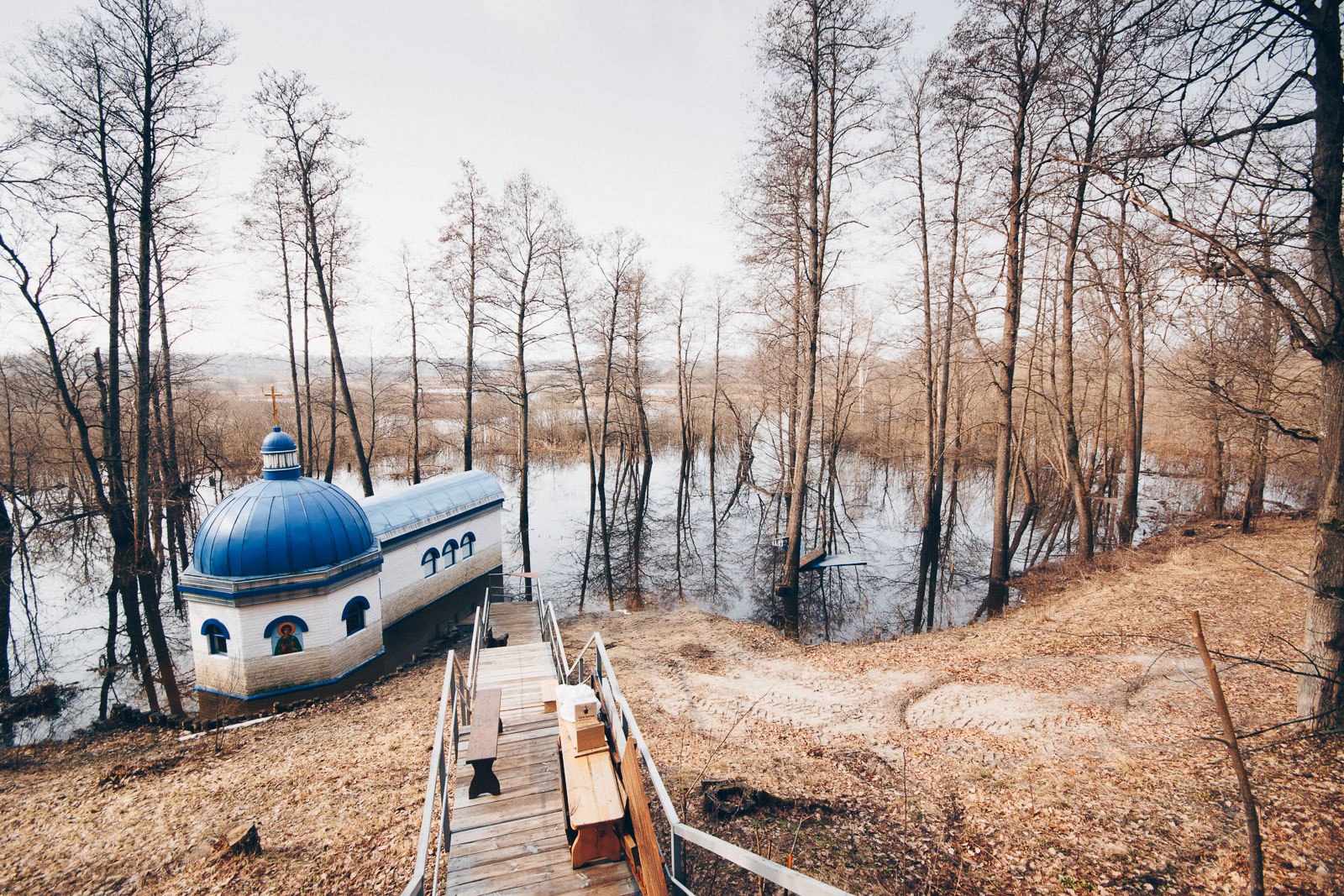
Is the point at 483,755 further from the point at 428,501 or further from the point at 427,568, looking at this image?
the point at 428,501

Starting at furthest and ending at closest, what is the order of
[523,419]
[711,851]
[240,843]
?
[523,419]
[240,843]
[711,851]

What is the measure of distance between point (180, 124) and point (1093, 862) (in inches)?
757

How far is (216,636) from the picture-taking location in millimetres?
12273

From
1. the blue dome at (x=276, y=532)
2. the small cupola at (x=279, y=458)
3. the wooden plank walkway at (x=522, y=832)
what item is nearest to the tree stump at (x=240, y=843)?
the wooden plank walkway at (x=522, y=832)

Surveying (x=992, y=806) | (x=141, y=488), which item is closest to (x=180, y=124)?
(x=141, y=488)

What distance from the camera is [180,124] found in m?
12.3

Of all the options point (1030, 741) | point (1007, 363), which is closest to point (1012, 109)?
point (1007, 363)

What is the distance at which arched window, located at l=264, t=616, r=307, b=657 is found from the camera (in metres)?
12.3

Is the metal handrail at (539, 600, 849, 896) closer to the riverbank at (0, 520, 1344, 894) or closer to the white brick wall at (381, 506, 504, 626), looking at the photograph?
the riverbank at (0, 520, 1344, 894)

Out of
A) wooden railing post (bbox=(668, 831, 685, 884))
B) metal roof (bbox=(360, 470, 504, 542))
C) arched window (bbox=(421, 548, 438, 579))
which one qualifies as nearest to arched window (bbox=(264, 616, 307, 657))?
metal roof (bbox=(360, 470, 504, 542))

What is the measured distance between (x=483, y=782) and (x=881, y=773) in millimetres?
4825

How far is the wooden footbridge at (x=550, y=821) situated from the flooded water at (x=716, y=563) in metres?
9.64

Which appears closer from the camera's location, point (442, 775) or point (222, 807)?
point (442, 775)

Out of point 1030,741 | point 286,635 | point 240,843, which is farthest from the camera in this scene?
point 286,635
